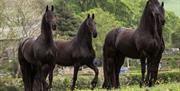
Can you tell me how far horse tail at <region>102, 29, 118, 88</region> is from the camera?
15498mm

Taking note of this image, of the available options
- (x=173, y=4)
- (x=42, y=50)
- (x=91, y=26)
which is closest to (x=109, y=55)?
(x=91, y=26)

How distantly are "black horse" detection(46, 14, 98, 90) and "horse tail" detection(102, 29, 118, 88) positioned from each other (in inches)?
18.1

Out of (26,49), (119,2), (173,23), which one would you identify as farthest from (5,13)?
(173,23)

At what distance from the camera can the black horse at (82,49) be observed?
15547mm

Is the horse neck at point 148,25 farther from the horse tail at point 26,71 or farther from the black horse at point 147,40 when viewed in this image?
the horse tail at point 26,71

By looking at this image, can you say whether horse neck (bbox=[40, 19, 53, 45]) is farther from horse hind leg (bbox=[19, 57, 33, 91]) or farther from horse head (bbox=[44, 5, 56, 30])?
horse hind leg (bbox=[19, 57, 33, 91])

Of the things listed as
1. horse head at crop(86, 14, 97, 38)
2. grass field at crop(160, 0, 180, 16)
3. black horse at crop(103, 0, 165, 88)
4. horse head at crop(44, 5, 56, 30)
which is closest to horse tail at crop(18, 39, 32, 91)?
horse head at crop(44, 5, 56, 30)

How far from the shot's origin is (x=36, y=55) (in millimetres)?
13406

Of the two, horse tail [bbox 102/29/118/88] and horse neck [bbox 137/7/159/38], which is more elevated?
horse neck [bbox 137/7/159/38]

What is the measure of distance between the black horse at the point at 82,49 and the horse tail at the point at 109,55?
1.51 feet

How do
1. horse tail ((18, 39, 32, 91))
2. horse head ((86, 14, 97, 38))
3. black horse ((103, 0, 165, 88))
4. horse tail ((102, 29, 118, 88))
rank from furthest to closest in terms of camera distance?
horse tail ((102, 29, 118, 88)) → horse head ((86, 14, 97, 38)) → horse tail ((18, 39, 32, 91)) → black horse ((103, 0, 165, 88))

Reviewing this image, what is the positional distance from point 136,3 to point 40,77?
6132 cm

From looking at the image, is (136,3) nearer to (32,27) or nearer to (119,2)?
(119,2)

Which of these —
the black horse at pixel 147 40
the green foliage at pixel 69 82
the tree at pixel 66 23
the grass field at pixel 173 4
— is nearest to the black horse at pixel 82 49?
the black horse at pixel 147 40
